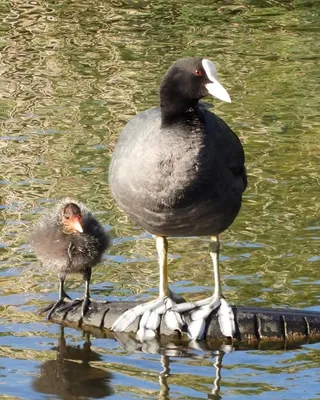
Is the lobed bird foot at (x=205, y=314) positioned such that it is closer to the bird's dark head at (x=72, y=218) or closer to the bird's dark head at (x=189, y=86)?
the bird's dark head at (x=72, y=218)

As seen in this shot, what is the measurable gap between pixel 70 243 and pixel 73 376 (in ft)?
3.12

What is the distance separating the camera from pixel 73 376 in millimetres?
5457

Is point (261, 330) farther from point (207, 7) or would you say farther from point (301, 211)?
point (207, 7)

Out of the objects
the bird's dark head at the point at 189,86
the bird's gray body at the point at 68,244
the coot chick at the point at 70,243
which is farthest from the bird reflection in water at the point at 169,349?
the bird's dark head at the point at 189,86

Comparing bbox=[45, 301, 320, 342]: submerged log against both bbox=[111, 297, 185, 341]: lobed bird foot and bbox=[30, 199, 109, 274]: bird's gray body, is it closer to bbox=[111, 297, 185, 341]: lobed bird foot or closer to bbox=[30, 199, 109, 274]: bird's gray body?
bbox=[111, 297, 185, 341]: lobed bird foot

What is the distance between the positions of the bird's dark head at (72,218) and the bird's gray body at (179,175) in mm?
325

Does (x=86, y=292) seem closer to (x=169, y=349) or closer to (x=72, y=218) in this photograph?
(x=72, y=218)

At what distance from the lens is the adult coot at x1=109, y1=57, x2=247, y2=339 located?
5621mm

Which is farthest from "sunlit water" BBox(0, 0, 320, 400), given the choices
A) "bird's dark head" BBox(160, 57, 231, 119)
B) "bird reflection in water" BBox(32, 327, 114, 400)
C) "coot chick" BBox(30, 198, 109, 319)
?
"bird's dark head" BBox(160, 57, 231, 119)

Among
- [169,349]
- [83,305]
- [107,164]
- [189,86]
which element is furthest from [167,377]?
[107,164]

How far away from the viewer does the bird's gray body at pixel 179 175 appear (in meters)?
5.62

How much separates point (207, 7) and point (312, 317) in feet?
28.0

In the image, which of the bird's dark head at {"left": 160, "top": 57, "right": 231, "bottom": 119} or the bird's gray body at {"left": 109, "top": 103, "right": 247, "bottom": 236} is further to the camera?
the bird's dark head at {"left": 160, "top": 57, "right": 231, "bottom": 119}

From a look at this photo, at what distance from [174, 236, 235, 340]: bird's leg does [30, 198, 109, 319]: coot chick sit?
1.74 ft
